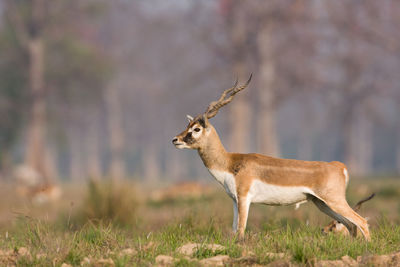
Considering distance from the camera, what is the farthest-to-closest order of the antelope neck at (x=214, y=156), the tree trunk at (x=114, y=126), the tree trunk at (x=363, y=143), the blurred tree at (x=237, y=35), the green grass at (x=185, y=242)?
the tree trunk at (x=363, y=143)
the tree trunk at (x=114, y=126)
the blurred tree at (x=237, y=35)
the antelope neck at (x=214, y=156)
the green grass at (x=185, y=242)

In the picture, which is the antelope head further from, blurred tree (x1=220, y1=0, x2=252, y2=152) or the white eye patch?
blurred tree (x1=220, y1=0, x2=252, y2=152)

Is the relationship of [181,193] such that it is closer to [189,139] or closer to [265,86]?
[265,86]

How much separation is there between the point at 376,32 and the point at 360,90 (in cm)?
1015

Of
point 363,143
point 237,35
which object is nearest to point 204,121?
point 237,35

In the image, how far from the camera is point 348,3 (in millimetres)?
22203

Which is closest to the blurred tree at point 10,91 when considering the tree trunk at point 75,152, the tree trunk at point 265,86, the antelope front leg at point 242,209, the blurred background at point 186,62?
the blurred background at point 186,62

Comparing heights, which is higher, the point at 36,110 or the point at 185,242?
the point at 36,110

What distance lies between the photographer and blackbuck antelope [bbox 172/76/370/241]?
6398 mm

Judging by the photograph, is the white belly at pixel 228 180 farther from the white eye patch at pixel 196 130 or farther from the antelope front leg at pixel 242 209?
the white eye patch at pixel 196 130

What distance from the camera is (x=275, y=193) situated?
6414 millimetres

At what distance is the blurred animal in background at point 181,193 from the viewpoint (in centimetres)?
1608

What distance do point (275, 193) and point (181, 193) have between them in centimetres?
1031

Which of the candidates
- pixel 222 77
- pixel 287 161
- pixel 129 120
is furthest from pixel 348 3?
pixel 129 120

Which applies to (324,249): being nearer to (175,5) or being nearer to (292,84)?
(292,84)
